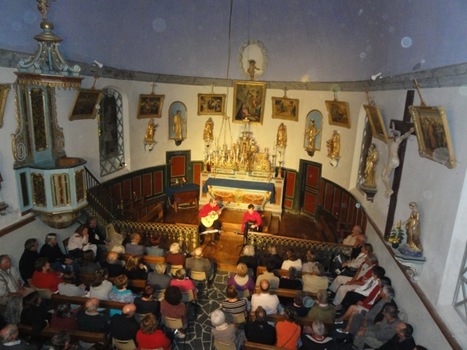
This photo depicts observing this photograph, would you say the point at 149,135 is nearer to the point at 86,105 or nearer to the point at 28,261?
the point at 86,105

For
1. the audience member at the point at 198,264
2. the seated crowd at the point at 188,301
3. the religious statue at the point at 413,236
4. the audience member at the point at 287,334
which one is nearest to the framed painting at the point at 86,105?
the seated crowd at the point at 188,301

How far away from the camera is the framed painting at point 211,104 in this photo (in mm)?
13922

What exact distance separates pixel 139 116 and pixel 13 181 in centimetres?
548

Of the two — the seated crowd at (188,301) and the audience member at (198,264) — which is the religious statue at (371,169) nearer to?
the seated crowd at (188,301)

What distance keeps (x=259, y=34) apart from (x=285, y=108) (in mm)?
2775

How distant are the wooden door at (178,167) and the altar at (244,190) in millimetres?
1327

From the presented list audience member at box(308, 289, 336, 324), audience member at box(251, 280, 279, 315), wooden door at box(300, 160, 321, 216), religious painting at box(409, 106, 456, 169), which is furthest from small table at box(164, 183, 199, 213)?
religious painting at box(409, 106, 456, 169)

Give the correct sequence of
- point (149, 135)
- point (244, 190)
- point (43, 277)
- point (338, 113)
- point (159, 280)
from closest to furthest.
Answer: point (43, 277) < point (159, 280) < point (338, 113) < point (149, 135) < point (244, 190)

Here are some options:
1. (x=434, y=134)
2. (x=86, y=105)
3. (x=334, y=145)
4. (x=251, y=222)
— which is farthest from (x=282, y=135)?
(x=434, y=134)

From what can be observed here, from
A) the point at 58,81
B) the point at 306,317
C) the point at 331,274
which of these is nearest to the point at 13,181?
the point at 58,81

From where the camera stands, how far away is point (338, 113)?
11.1 m

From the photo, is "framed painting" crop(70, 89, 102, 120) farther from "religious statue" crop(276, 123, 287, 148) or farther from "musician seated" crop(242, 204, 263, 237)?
"religious statue" crop(276, 123, 287, 148)

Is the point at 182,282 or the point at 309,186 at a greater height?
the point at 309,186

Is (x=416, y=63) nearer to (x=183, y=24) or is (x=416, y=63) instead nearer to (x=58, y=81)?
(x=58, y=81)
